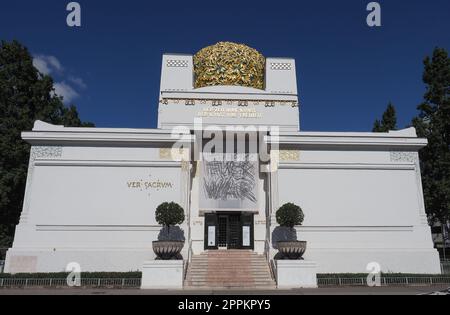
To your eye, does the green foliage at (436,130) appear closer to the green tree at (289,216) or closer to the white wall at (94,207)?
the green tree at (289,216)

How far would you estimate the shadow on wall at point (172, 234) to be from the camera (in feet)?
48.5

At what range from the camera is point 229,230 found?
16359mm

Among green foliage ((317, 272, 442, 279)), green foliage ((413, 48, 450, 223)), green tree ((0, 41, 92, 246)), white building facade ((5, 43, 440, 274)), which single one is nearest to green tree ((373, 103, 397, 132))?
green foliage ((413, 48, 450, 223))

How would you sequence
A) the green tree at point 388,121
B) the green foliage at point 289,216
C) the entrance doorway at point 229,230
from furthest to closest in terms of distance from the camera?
the green tree at point 388,121
the entrance doorway at point 229,230
the green foliage at point 289,216

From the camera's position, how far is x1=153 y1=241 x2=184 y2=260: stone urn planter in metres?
12.8

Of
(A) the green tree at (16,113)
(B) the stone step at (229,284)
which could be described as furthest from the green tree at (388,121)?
(A) the green tree at (16,113)

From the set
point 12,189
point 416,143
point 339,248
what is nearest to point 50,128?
point 12,189

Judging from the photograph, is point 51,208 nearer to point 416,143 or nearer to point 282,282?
point 282,282

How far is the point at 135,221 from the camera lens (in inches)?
590

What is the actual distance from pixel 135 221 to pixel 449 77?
17587 millimetres

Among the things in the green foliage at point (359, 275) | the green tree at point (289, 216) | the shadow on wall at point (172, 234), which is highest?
the green tree at point (289, 216)

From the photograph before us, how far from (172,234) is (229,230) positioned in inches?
109

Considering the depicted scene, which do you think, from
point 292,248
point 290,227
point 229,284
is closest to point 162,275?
point 229,284

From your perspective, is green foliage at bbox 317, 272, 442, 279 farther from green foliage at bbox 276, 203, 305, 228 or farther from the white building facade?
green foliage at bbox 276, 203, 305, 228
